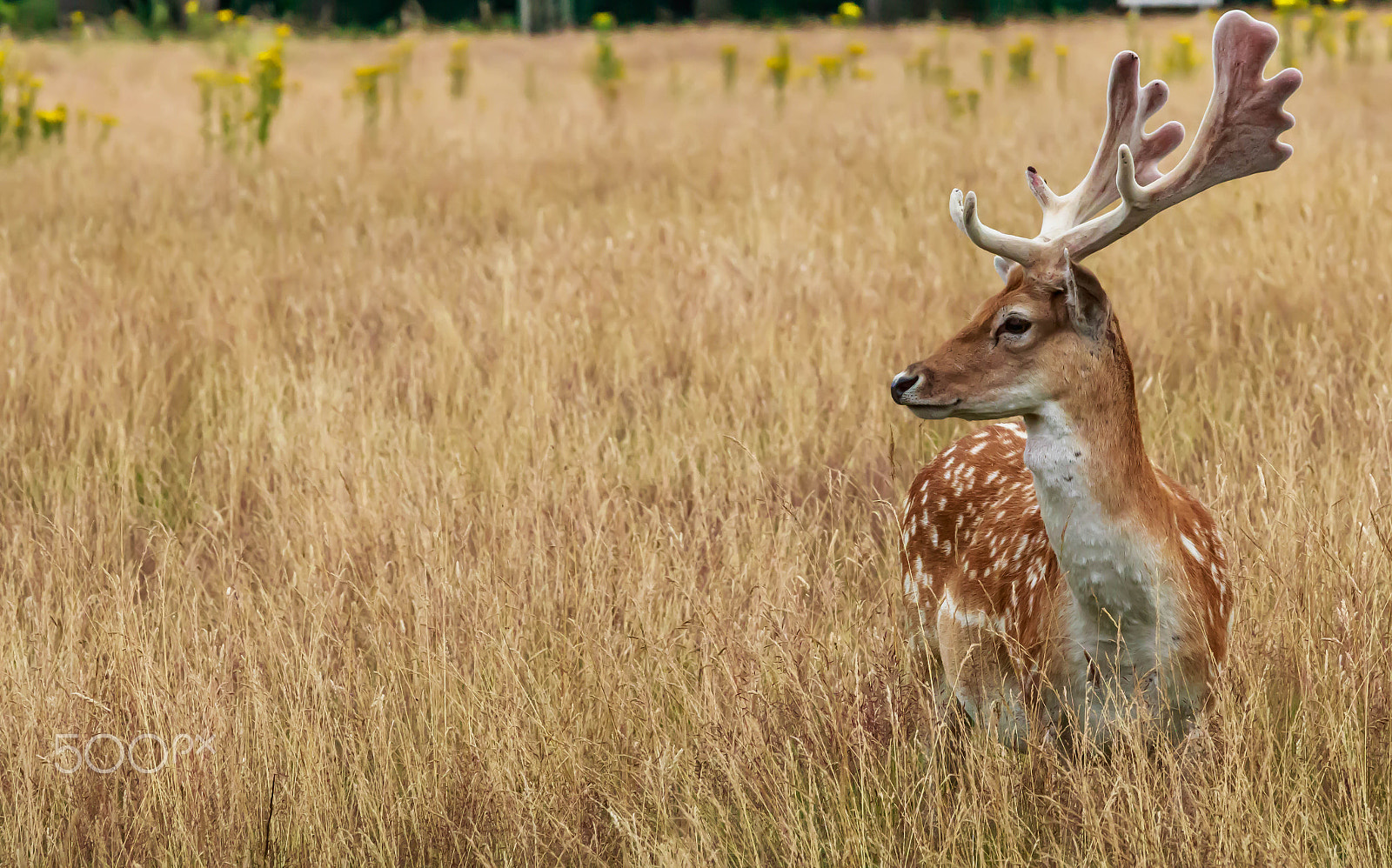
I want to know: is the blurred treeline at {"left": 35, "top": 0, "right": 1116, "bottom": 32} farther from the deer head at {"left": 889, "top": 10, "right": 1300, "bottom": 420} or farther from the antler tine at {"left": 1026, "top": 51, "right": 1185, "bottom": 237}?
the deer head at {"left": 889, "top": 10, "right": 1300, "bottom": 420}

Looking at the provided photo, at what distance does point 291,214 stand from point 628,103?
14.5 feet

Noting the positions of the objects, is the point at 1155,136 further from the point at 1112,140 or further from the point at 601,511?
the point at 601,511

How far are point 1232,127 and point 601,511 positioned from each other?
1737 mm

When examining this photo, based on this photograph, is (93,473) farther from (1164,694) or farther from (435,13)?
(435,13)

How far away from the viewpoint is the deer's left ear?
2.42m

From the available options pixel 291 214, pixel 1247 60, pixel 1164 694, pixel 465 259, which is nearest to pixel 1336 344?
pixel 1247 60

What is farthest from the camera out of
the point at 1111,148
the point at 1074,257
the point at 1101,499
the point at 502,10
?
the point at 502,10

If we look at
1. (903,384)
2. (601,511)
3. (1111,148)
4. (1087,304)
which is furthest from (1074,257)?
(601,511)

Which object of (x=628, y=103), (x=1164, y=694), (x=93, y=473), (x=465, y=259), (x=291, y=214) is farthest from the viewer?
(x=628, y=103)

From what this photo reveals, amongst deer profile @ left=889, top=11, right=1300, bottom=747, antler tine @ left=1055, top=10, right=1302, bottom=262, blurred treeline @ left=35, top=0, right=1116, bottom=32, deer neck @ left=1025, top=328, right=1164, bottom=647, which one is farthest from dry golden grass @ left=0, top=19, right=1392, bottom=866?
blurred treeline @ left=35, top=0, right=1116, bottom=32

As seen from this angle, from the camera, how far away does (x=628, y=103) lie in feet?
35.8

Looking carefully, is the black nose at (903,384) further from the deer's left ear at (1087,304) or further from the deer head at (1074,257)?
the deer's left ear at (1087,304)

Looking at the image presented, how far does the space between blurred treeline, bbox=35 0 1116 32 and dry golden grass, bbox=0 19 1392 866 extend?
15656mm

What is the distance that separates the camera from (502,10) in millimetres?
25109
